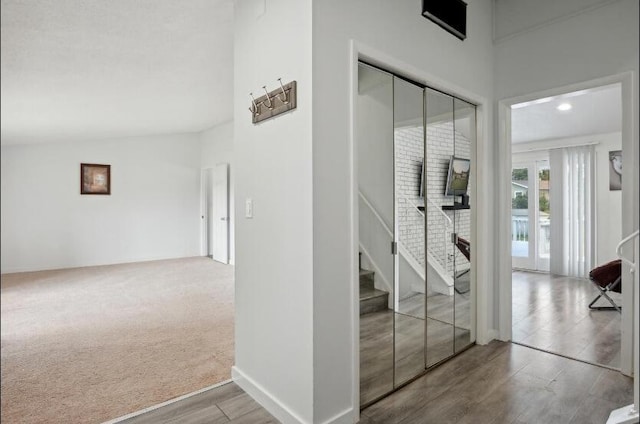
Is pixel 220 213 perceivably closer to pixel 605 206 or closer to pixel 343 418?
pixel 343 418

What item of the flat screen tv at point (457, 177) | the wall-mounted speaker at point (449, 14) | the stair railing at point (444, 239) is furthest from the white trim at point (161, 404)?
the wall-mounted speaker at point (449, 14)

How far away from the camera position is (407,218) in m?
2.26

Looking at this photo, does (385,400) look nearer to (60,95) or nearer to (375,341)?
(375,341)

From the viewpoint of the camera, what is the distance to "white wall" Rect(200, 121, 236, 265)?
21.7ft

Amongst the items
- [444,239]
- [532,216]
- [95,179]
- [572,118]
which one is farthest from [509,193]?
[95,179]

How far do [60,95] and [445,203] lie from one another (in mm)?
2690

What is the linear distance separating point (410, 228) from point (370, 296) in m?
0.53

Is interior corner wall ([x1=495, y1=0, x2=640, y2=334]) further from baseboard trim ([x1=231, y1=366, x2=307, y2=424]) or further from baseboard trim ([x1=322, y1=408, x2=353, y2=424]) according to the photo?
baseboard trim ([x1=231, y1=366, x2=307, y2=424])

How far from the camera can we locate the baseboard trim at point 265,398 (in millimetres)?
1795

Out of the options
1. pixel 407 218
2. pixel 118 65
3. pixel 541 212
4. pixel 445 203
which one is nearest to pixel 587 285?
pixel 541 212

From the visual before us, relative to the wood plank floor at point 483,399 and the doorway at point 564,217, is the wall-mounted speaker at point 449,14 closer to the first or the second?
the doorway at point 564,217

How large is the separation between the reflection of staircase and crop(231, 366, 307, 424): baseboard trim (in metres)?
0.63

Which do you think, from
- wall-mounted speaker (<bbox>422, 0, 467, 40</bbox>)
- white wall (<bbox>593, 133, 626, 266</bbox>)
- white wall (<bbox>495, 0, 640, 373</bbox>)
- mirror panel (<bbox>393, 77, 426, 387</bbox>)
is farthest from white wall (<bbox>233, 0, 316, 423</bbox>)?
white wall (<bbox>593, 133, 626, 266</bbox>)

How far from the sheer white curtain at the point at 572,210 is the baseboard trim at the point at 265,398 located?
16.7ft
